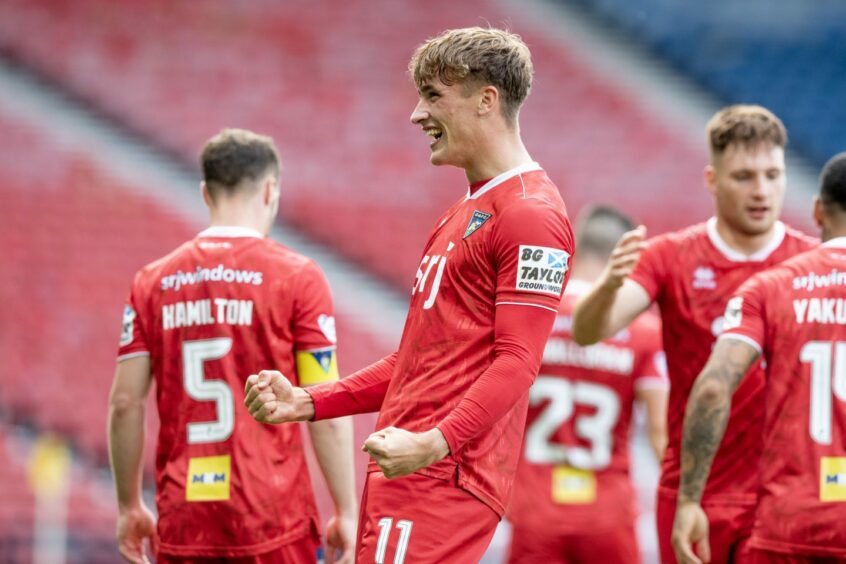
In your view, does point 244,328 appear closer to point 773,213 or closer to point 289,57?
point 773,213

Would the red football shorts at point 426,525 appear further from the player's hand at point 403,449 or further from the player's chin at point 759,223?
the player's chin at point 759,223

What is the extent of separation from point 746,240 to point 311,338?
188cm

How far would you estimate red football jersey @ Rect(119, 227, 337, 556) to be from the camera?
464cm

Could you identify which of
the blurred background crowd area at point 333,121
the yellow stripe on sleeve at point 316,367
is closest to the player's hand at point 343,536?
the yellow stripe on sleeve at point 316,367

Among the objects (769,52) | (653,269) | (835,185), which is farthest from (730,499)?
(769,52)

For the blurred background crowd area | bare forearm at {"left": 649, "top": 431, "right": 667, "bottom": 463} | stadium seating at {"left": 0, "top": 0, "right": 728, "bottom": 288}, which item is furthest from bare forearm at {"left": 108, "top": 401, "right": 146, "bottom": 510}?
stadium seating at {"left": 0, "top": 0, "right": 728, "bottom": 288}

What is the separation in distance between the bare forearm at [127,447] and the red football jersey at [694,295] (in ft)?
7.03

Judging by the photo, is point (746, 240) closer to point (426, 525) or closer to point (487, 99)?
point (487, 99)

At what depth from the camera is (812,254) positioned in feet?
14.6

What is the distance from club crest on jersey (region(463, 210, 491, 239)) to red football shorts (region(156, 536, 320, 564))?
1.81m

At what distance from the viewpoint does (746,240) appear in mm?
5137

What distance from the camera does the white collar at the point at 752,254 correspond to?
511 centimetres

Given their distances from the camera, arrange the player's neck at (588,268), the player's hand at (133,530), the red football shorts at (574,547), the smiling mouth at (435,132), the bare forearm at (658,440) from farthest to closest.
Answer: the player's neck at (588,268), the bare forearm at (658,440), the red football shorts at (574,547), the player's hand at (133,530), the smiling mouth at (435,132)

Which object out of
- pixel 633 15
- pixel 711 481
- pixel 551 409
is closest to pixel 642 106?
pixel 633 15
